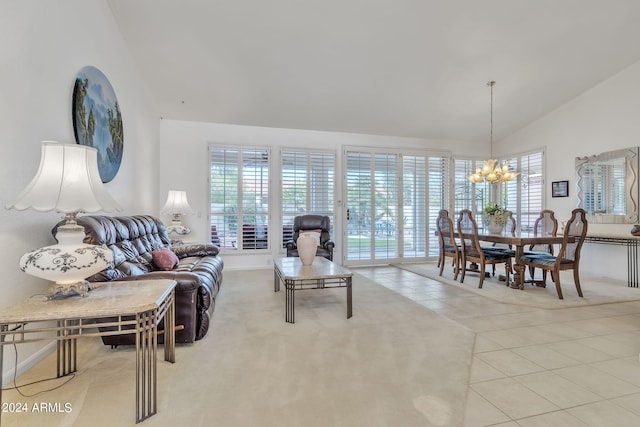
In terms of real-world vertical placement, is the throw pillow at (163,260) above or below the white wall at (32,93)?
below

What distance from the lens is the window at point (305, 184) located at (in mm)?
→ 5809

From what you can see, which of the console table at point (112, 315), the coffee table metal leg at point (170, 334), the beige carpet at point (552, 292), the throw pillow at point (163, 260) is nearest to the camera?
the console table at point (112, 315)

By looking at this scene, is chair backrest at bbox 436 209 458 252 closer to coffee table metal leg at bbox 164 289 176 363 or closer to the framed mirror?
the framed mirror

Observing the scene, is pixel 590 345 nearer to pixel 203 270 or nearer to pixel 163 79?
pixel 203 270

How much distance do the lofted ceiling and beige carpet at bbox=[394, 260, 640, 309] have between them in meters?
3.02

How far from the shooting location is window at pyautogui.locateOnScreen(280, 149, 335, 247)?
5.81 meters

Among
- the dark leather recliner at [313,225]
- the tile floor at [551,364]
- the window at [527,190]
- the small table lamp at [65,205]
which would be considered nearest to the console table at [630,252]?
the tile floor at [551,364]

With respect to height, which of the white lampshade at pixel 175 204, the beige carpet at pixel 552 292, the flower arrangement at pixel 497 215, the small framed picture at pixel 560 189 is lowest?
the beige carpet at pixel 552 292

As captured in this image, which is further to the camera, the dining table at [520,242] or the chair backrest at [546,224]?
the chair backrest at [546,224]

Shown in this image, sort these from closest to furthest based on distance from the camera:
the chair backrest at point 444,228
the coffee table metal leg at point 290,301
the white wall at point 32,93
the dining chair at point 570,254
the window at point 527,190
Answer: the white wall at point 32,93, the coffee table metal leg at point 290,301, the dining chair at point 570,254, the chair backrest at point 444,228, the window at point 527,190

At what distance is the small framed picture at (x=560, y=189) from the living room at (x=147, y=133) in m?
0.08

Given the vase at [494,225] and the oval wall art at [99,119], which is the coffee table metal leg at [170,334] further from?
the vase at [494,225]

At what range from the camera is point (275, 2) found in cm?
330

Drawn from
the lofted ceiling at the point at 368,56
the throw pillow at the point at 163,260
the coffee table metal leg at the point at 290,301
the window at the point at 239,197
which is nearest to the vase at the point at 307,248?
the coffee table metal leg at the point at 290,301
